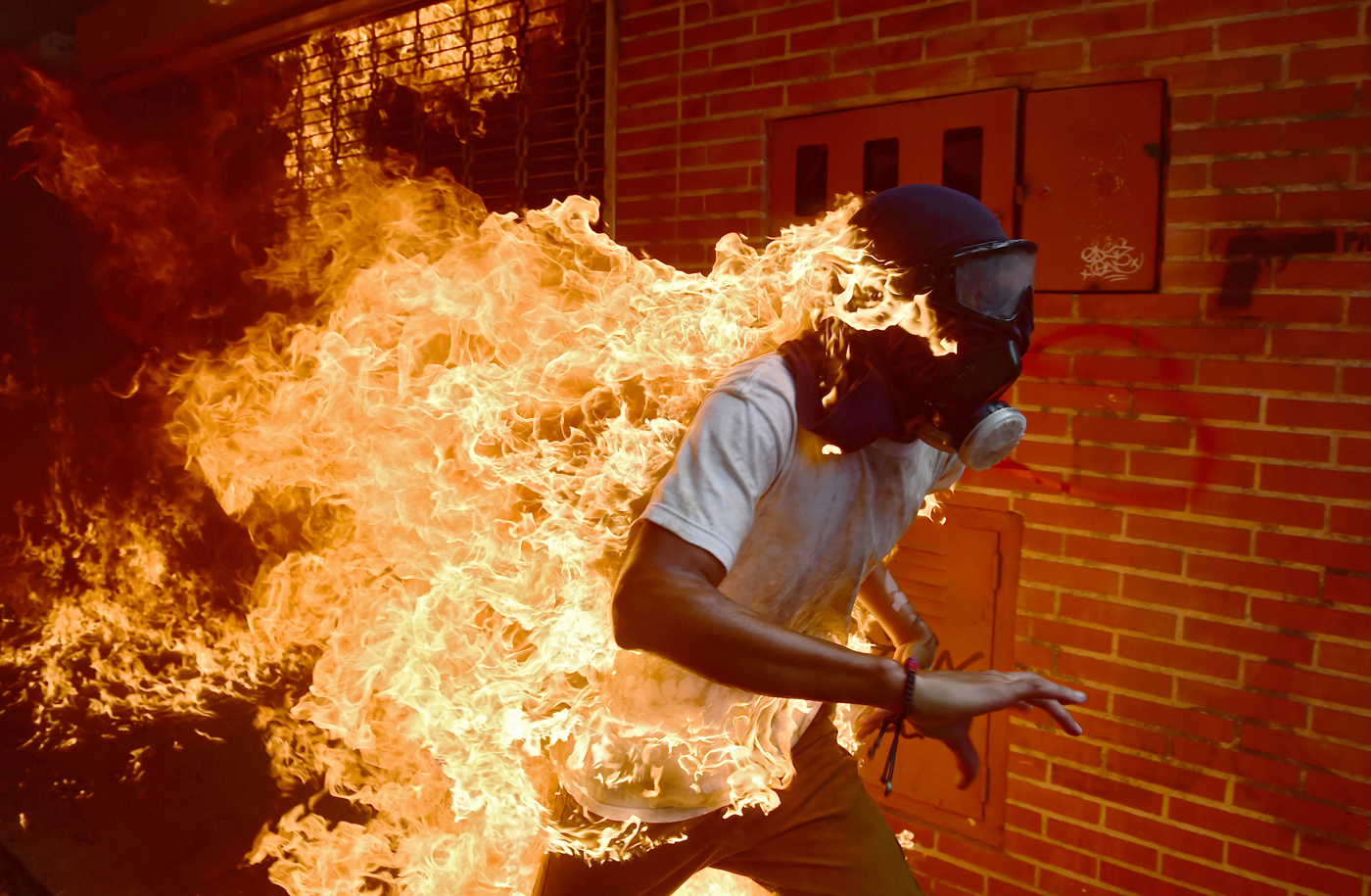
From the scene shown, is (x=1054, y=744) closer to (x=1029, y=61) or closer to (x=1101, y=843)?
(x=1101, y=843)

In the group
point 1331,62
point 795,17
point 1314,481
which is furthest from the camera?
point 795,17

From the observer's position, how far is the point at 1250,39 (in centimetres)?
311

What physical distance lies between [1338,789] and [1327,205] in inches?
85.4

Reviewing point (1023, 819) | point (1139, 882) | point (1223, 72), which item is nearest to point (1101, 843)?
point (1139, 882)

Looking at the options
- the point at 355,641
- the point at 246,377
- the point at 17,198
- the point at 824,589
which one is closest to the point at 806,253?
the point at 824,589

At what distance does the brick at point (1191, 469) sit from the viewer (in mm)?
3225

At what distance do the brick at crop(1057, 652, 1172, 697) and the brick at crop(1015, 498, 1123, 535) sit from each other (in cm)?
57

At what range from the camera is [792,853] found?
2.53 metres

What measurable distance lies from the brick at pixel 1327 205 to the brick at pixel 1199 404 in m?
0.69

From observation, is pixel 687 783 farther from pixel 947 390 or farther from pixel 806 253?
pixel 806 253

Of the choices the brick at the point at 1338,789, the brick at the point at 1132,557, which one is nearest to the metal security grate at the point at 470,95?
the brick at the point at 1132,557

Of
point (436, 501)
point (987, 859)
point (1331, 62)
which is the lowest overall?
point (987, 859)

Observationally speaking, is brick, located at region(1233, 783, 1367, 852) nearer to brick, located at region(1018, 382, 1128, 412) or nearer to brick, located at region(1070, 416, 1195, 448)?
brick, located at region(1070, 416, 1195, 448)

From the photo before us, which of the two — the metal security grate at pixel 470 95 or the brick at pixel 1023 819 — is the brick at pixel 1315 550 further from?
the metal security grate at pixel 470 95
